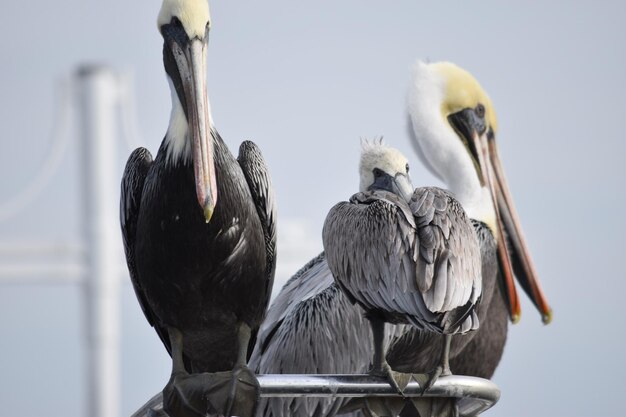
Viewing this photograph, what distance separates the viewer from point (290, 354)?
796 cm

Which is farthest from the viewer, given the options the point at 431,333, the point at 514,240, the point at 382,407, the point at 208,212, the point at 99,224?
the point at 99,224

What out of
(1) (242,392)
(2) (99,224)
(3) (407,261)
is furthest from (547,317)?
(2) (99,224)

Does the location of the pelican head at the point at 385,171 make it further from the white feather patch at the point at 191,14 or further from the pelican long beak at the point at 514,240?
the pelican long beak at the point at 514,240

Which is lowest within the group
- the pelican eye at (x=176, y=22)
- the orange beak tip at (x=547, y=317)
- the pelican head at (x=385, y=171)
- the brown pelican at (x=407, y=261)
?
the orange beak tip at (x=547, y=317)

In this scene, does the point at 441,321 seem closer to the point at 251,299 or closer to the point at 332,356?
the point at 251,299

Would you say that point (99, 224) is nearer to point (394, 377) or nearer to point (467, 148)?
point (467, 148)

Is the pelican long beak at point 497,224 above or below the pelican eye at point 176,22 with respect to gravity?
below

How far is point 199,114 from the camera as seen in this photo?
18.8 feet

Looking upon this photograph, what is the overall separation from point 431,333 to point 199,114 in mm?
2541

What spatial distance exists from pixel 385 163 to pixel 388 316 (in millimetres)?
1397

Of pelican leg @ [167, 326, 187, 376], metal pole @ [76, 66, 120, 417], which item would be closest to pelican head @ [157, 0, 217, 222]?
pelican leg @ [167, 326, 187, 376]

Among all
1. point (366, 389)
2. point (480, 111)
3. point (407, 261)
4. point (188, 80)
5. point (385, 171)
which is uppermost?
point (480, 111)

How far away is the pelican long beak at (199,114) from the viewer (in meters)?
5.58

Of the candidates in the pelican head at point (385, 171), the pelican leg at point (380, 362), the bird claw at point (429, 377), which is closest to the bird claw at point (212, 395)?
the pelican leg at point (380, 362)
